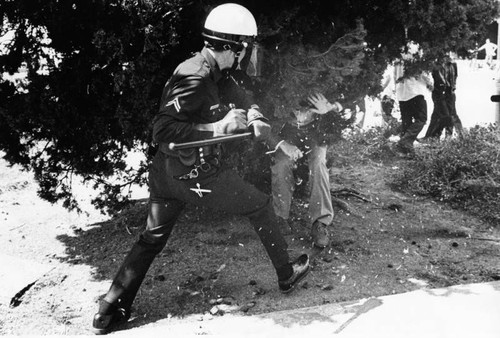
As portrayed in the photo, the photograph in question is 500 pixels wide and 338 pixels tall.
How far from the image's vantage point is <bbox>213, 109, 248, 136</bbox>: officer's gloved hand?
13.0 ft

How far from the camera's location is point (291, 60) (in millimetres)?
4684

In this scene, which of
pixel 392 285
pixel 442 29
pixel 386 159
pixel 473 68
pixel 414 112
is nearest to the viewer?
pixel 392 285

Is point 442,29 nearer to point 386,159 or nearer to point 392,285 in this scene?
point 392,285

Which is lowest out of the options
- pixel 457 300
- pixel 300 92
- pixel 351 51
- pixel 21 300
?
pixel 21 300

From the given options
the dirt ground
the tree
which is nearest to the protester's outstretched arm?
the tree

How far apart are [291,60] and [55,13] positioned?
185cm

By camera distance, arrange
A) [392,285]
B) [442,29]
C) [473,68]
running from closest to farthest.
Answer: [392,285], [442,29], [473,68]

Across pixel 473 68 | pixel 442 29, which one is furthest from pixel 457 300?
pixel 473 68

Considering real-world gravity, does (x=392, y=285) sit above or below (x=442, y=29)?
below

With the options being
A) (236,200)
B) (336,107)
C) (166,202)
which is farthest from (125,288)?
(336,107)

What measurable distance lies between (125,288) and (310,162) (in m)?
2.06

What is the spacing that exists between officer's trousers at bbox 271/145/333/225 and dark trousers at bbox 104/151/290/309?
112 cm

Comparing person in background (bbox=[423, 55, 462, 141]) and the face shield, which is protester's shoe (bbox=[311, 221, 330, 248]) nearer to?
the face shield

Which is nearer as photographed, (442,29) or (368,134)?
(442,29)
